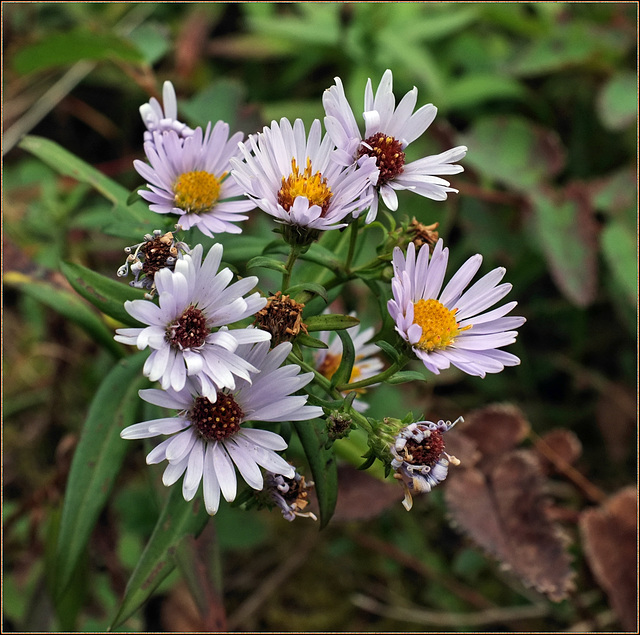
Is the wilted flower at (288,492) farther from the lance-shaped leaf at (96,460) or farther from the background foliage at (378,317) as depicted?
the lance-shaped leaf at (96,460)

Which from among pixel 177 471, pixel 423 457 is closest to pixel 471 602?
pixel 423 457

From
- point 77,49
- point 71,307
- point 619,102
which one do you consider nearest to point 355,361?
point 71,307

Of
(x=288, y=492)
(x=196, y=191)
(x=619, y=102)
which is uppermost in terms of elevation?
(x=619, y=102)

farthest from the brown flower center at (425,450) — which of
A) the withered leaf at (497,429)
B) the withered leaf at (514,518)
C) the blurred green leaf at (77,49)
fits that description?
the blurred green leaf at (77,49)

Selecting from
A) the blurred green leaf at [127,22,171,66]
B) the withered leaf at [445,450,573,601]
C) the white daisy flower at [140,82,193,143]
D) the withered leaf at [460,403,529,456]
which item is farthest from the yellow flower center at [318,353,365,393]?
the blurred green leaf at [127,22,171,66]

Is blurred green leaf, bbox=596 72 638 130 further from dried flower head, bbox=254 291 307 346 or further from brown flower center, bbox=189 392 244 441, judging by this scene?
brown flower center, bbox=189 392 244 441

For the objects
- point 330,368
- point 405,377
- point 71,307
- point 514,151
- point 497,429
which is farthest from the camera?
point 514,151

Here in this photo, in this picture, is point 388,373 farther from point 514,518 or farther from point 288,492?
point 514,518
